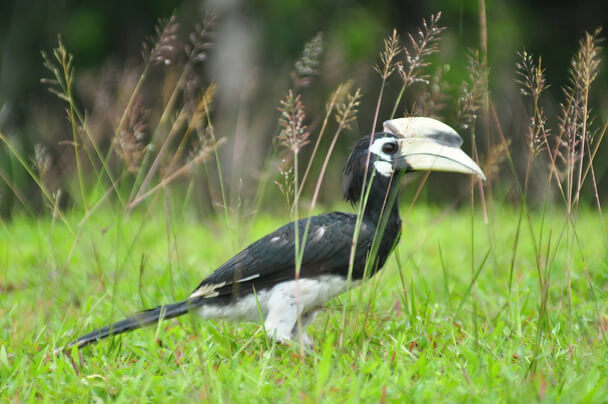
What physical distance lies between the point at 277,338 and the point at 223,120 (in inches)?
213

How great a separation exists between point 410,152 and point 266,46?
5992 mm

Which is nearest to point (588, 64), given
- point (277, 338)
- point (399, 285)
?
point (277, 338)

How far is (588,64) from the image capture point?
2.28 metres

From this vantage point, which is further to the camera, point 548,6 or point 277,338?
point 548,6

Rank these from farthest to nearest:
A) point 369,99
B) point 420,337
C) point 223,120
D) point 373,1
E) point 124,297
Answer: point 369,99
point 373,1
point 223,120
point 124,297
point 420,337

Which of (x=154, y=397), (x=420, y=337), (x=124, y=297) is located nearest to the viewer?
(x=154, y=397)

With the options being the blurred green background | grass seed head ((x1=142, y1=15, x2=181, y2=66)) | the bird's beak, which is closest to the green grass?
the bird's beak

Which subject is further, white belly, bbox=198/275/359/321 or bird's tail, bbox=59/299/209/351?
white belly, bbox=198/275/359/321

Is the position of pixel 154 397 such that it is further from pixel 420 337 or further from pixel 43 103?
pixel 43 103

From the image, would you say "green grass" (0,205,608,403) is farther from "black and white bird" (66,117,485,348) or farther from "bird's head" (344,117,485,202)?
"bird's head" (344,117,485,202)

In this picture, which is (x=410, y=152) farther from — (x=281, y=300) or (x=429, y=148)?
(x=281, y=300)

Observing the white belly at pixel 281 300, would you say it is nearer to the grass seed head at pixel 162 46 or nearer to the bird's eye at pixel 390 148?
the bird's eye at pixel 390 148

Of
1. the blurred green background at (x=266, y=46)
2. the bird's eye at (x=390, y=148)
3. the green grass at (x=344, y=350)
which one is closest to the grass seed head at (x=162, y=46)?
the green grass at (x=344, y=350)

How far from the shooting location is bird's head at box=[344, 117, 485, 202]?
275cm
